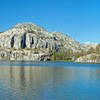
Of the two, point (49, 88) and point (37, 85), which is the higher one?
point (37, 85)

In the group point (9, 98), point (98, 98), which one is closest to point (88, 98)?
point (98, 98)

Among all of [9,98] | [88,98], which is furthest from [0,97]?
[88,98]

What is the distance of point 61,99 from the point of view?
34.6 meters

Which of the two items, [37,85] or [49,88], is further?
[37,85]

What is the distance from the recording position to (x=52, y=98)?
35.2 metres

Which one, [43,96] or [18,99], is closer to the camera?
[18,99]

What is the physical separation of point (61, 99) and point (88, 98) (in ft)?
20.4

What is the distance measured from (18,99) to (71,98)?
446 inches

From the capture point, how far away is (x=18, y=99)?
3409 centimetres

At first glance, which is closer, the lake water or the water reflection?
the lake water

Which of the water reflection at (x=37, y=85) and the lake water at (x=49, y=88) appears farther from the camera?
the water reflection at (x=37, y=85)

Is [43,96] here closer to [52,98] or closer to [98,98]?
[52,98]

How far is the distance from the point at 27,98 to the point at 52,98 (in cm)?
535

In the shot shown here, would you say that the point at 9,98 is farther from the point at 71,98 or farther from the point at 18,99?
the point at 71,98
